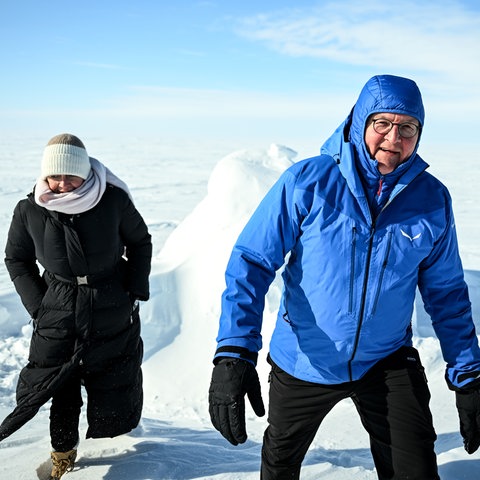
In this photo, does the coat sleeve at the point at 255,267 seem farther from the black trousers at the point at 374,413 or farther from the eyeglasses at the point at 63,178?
the eyeglasses at the point at 63,178

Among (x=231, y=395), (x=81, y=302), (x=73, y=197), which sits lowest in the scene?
(x=231, y=395)

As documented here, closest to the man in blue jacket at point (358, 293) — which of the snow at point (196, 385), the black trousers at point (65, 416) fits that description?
the snow at point (196, 385)

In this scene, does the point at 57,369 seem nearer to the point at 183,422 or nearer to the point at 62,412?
the point at 62,412

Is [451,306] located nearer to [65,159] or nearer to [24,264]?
[65,159]

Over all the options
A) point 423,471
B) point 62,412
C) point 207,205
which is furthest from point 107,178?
point 207,205

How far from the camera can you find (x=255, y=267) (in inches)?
73.4

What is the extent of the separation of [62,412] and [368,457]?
5.84ft

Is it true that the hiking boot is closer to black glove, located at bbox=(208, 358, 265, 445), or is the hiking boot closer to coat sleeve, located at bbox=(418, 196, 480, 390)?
black glove, located at bbox=(208, 358, 265, 445)

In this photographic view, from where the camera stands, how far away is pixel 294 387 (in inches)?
77.7

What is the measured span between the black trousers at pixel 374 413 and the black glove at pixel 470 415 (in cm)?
15

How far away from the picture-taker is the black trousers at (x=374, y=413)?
1840 mm

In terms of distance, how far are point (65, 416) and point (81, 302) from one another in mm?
595

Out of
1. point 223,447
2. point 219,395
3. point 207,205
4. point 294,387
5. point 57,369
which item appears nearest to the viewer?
point 219,395

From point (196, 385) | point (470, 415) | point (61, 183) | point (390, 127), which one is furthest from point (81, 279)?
point (196, 385)
